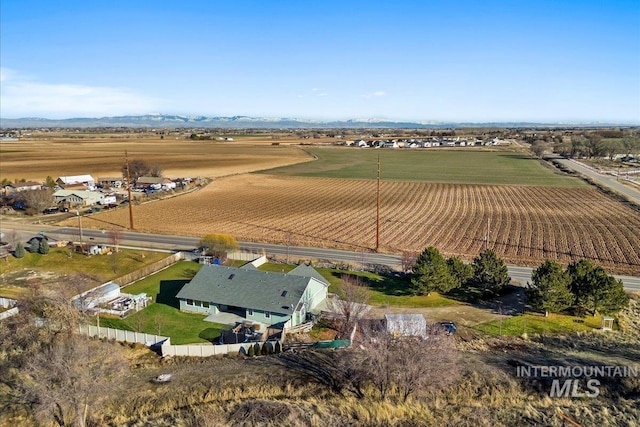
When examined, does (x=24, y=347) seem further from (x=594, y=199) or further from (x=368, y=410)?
(x=594, y=199)

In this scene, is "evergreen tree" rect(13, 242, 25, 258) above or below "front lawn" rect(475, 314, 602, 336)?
above

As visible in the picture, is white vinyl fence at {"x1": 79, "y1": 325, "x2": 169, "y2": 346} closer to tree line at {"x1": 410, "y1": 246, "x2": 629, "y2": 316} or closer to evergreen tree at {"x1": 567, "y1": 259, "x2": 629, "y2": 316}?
tree line at {"x1": 410, "y1": 246, "x2": 629, "y2": 316}

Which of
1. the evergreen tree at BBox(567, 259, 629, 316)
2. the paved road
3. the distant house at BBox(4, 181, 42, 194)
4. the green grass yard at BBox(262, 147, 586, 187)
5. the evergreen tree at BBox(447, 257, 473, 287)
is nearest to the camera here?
the evergreen tree at BBox(567, 259, 629, 316)

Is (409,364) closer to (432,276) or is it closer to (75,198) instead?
(432,276)

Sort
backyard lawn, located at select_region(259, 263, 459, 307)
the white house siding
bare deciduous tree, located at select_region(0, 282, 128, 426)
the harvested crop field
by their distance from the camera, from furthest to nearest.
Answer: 1. the harvested crop field
2. backyard lawn, located at select_region(259, 263, 459, 307)
3. the white house siding
4. bare deciduous tree, located at select_region(0, 282, 128, 426)

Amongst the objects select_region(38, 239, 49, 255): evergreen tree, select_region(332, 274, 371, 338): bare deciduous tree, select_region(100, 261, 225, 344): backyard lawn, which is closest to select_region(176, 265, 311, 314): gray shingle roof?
select_region(100, 261, 225, 344): backyard lawn

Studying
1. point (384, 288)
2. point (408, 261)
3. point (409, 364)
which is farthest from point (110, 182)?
point (409, 364)

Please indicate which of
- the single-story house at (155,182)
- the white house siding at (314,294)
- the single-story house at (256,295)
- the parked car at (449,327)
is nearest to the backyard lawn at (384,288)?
the white house siding at (314,294)
